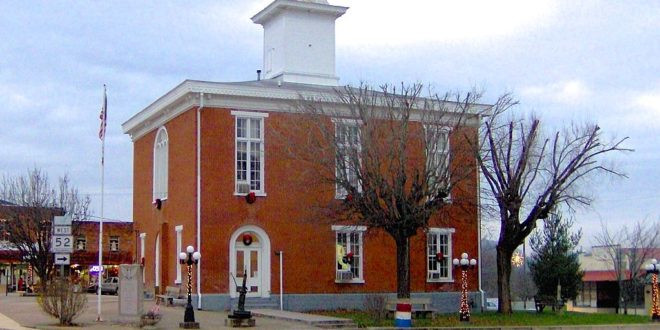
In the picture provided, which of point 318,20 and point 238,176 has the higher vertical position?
point 318,20

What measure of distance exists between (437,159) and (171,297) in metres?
13.1

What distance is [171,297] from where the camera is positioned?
4025 centimetres

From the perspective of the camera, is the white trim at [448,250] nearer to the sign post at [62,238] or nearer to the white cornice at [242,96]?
the white cornice at [242,96]

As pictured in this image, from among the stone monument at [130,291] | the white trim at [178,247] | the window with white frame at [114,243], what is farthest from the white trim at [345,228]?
the window with white frame at [114,243]

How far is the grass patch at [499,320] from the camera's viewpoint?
33.4 meters

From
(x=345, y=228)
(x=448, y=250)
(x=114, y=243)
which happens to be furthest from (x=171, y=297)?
(x=114, y=243)

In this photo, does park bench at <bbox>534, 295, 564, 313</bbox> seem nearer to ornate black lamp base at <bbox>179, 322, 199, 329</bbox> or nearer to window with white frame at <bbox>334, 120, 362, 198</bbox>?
window with white frame at <bbox>334, 120, 362, 198</bbox>

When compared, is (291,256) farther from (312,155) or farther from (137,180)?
(137,180)

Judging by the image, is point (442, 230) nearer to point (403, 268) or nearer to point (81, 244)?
point (403, 268)

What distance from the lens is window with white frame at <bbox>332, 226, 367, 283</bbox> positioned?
41.3 metres

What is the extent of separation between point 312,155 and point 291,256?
6487 mm

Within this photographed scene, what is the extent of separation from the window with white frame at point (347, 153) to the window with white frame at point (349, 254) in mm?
4794

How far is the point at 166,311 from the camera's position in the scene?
120ft

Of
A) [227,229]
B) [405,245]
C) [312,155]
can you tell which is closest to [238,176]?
[227,229]
